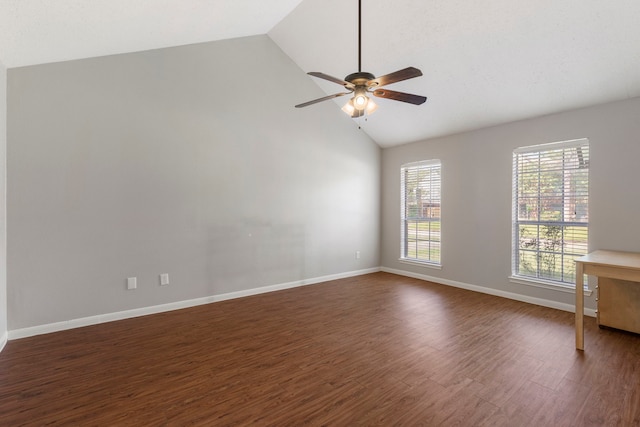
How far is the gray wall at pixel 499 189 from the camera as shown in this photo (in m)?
3.46

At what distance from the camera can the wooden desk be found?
103 inches

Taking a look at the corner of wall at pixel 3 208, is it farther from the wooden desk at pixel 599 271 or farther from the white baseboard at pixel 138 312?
the wooden desk at pixel 599 271

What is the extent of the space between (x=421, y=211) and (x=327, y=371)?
3.95m

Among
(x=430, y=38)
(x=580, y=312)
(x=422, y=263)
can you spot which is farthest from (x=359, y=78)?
(x=422, y=263)

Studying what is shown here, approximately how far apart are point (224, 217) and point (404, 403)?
10.6 feet

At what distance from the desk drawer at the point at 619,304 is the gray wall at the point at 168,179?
355cm

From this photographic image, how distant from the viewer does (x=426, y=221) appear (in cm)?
562

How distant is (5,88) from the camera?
3014mm

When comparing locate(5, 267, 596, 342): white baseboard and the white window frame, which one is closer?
locate(5, 267, 596, 342): white baseboard

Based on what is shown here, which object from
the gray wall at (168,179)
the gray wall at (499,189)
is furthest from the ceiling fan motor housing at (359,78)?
the gray wall at (499,189)

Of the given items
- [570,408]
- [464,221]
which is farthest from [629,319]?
[464,221]

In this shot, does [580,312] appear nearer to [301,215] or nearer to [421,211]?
[421,211]

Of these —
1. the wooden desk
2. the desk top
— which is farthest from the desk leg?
the desk top

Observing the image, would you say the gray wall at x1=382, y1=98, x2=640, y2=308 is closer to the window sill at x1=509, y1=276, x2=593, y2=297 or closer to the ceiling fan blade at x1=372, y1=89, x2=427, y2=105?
the window sill at x1=509, y1=276, x2=593, y2=297
